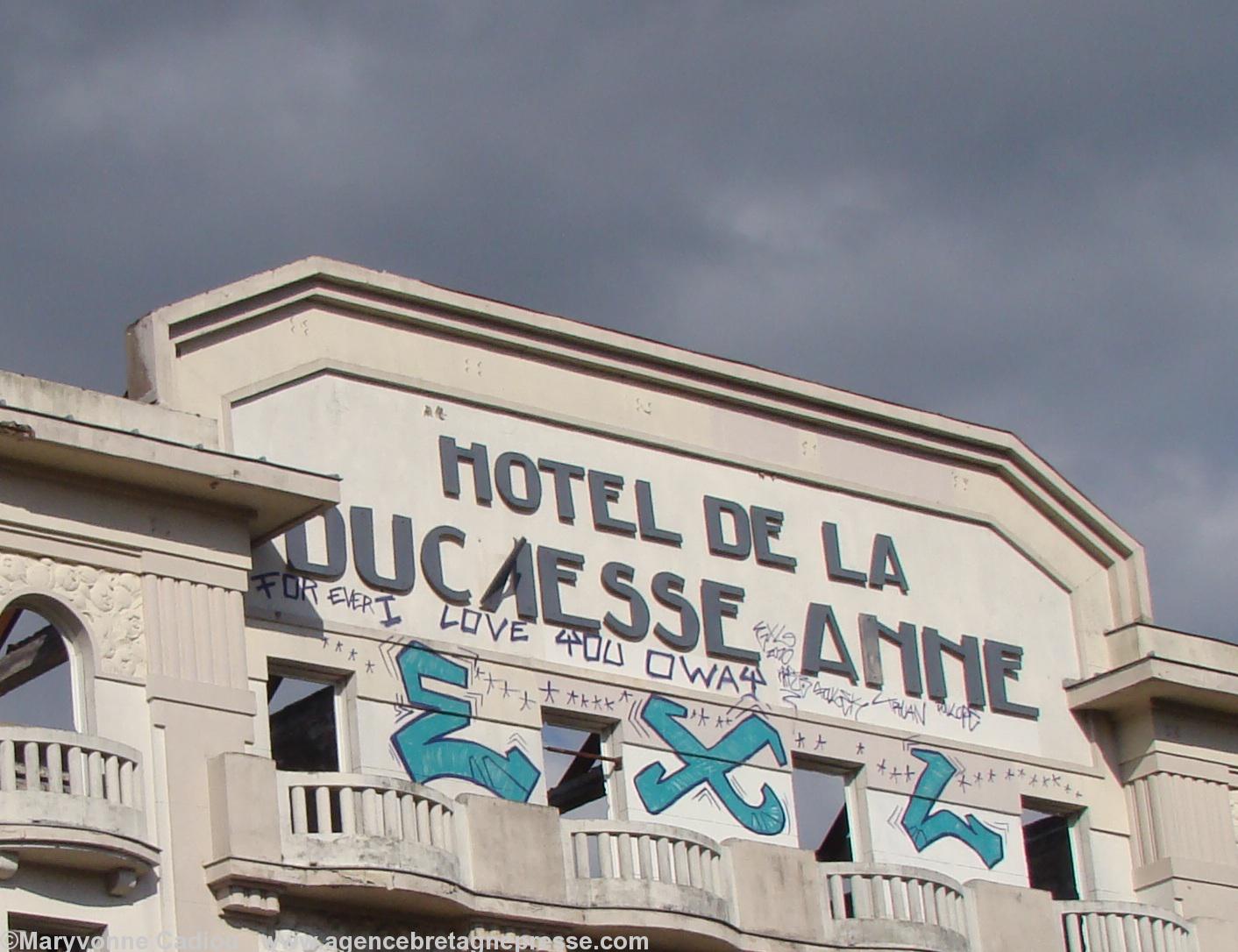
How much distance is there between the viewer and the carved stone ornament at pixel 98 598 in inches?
1141

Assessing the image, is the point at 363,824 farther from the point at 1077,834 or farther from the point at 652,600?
the point at 1077,834

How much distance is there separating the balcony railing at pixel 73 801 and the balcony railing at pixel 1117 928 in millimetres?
10576

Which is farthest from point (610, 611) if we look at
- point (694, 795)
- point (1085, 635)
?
point (1085, 635)

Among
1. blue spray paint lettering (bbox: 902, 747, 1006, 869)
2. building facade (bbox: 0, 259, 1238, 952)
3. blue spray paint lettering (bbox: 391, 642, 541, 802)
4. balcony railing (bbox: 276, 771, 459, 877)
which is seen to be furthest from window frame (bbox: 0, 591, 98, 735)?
blue spray paint lettering (bbox: 902, 747, 1006, 869)

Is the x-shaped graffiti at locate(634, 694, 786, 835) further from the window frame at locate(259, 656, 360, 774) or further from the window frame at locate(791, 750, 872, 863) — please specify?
the window frame at locate(259, 656, 360, 774)

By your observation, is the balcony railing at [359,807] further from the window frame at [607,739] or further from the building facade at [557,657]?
the window frame at [607,739]

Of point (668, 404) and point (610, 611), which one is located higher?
point (668, 404)

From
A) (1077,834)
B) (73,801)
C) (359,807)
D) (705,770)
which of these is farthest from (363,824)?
Answer: (1077,834)

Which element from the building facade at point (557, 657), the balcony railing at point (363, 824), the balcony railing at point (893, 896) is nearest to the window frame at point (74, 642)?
the building facade at point (557, 657)

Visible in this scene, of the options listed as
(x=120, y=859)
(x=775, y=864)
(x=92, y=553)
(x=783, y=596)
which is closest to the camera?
(x=120, y=859)

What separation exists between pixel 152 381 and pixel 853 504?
8766mm

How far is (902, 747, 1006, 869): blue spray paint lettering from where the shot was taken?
34.0m

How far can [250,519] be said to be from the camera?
30344mm

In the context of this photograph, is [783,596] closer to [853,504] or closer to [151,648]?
[853,504]
